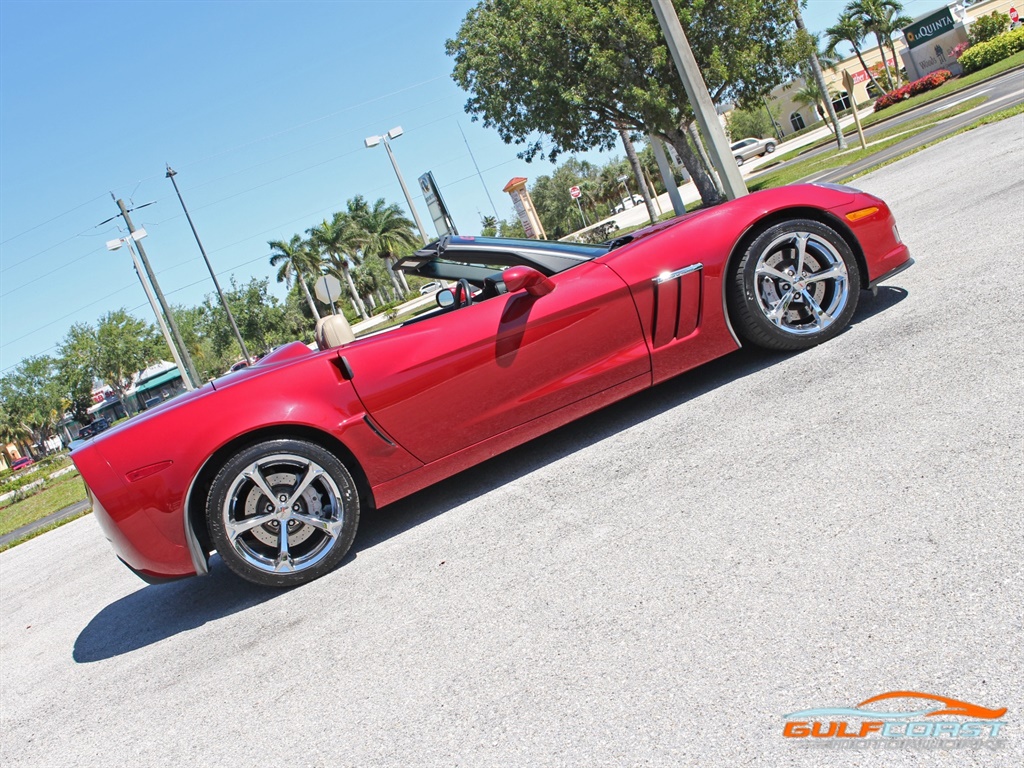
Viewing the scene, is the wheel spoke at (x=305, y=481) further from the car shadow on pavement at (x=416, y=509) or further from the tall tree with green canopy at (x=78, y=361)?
the tall tree with green canopy at (x=78, y=361)

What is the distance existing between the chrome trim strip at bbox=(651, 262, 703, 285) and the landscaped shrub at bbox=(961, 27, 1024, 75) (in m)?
45.9

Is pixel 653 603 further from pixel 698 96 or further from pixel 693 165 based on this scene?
pixel 693 165

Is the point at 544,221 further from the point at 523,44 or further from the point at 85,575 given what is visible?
the point at 85,575

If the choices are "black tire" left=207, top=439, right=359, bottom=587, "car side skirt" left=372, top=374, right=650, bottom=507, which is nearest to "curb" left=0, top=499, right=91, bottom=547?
"black tire" left=207, top=439, right=359, bottom=587

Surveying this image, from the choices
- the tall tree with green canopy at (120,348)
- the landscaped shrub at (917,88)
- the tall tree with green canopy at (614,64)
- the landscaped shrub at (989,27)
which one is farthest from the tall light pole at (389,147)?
the tall tree with green canopy at (120,348)

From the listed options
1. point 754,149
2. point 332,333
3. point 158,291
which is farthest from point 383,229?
point 332,333

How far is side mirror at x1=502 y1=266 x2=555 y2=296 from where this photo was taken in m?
3.73

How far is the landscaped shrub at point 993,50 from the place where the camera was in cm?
→ 3978

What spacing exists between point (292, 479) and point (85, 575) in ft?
9.61

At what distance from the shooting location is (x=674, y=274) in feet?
13.3

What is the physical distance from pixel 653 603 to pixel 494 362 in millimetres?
1649

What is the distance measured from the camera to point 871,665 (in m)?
1.88

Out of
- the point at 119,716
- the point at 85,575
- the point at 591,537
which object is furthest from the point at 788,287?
the point at 85,575

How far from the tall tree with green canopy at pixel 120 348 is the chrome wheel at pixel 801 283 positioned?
72.1 meters
